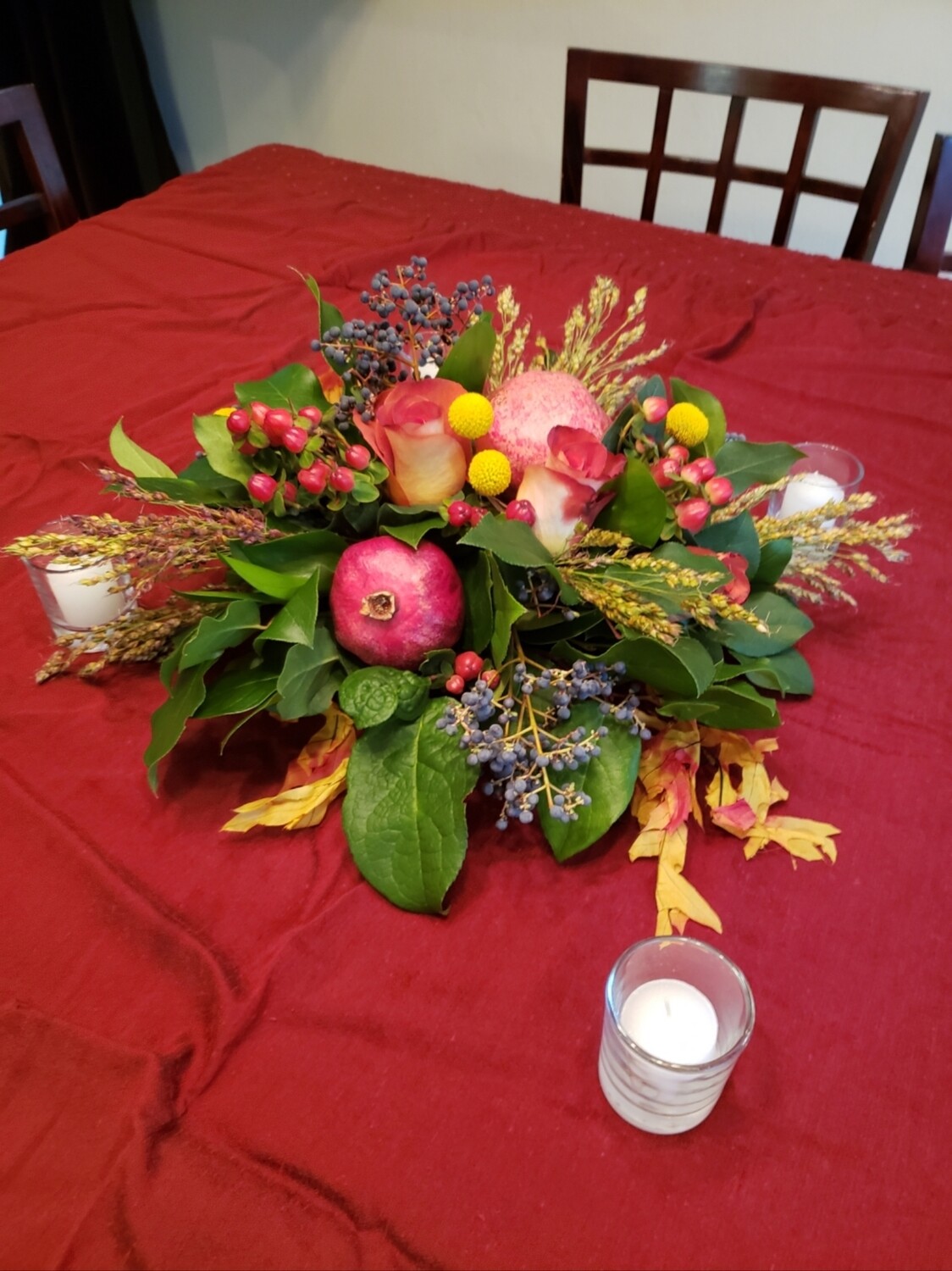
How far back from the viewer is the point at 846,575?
31.8 inches

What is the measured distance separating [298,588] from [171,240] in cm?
100

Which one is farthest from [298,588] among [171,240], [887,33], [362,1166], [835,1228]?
[887,33]

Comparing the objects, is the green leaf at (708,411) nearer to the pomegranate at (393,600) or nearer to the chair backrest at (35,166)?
the pomegranate at (393,600)

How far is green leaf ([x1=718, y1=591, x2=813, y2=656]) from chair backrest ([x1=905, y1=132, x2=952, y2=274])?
941 millimetres

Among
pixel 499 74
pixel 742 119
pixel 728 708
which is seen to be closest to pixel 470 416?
pixel 728 708

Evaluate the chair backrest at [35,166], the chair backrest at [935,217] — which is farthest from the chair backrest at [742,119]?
the chair backrest at [35,166]

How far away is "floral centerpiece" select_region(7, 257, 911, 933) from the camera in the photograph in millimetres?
544

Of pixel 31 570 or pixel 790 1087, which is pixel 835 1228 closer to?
pixel 790 1087

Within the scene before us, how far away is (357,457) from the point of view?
572 mm

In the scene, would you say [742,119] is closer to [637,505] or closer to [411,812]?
[637,505]

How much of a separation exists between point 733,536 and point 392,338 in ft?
0.86

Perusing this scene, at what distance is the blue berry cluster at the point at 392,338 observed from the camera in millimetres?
603

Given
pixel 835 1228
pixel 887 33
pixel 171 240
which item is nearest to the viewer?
pixel 835 1228

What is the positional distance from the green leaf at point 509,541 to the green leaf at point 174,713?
7.7 inches
